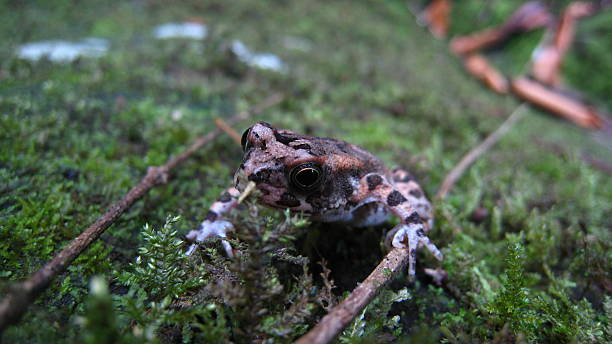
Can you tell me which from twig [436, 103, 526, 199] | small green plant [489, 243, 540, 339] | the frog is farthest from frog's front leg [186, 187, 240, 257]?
twig [436, 103, 526, 199]

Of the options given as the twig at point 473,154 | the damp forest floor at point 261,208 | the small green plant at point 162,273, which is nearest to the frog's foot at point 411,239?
the damp forest floor at point 261,208

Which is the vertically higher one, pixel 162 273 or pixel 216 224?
pixel 162 273

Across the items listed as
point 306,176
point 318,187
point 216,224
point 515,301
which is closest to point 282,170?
point 306,176

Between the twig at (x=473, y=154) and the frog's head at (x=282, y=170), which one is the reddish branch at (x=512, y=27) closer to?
the twig at (x=473, y=154)

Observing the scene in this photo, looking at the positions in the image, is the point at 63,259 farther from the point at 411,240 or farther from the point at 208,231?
the point at 411,240

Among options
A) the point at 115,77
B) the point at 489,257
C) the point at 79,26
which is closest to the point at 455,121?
the point at 489,257

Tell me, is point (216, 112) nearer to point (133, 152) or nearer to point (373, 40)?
point (133, 152)

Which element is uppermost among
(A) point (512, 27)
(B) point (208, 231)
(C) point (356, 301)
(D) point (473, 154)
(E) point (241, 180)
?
(E) point (241, 180)
